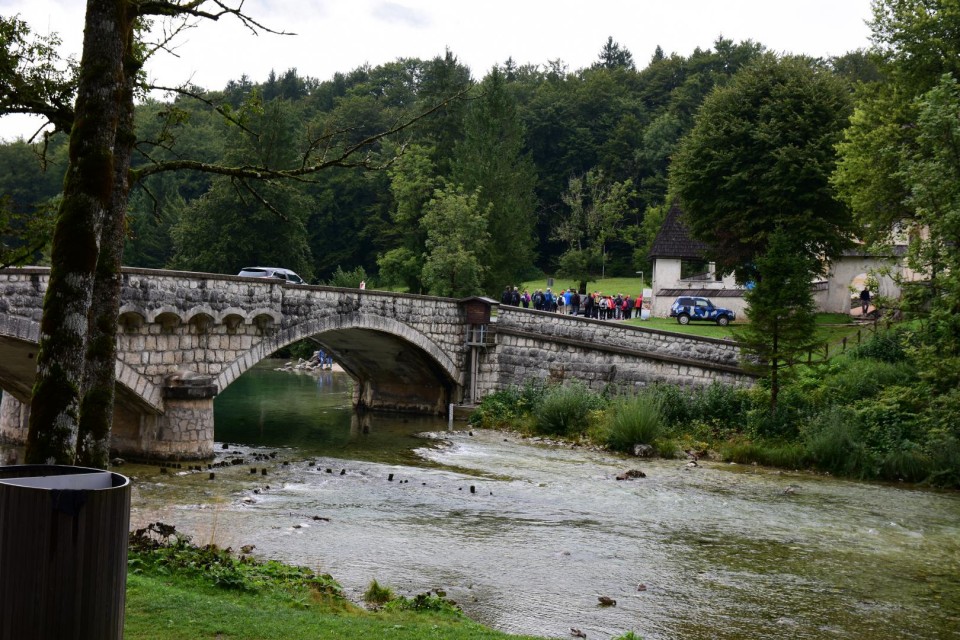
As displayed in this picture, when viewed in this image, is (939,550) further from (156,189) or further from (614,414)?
(156,189)

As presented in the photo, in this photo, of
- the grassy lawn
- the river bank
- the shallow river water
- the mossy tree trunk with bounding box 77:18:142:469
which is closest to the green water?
the shallow river water

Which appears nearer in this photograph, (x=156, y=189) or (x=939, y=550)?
(x=939, y=550)

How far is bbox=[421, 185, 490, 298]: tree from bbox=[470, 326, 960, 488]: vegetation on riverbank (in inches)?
560

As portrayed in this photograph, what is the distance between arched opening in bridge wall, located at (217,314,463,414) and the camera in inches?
1132

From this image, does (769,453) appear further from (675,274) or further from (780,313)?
(675,274)

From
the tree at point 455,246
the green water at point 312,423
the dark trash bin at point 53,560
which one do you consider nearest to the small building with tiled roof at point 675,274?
the tree at point 455,246

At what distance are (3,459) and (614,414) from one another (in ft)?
48.6

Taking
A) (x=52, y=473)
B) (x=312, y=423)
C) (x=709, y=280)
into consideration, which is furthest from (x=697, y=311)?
(x=52, y=473)

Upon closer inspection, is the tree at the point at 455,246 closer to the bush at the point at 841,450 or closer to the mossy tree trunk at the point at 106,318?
the bush at the point at 841,450

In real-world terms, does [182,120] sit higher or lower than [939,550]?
higher

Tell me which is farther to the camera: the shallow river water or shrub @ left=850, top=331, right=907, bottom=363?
shrub @ left=850, top=331, right=907, bottom=363

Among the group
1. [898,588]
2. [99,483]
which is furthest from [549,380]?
[99,483]

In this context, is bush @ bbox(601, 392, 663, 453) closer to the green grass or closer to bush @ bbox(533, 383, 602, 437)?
bush @ bbox(533, 383, 602, 437)

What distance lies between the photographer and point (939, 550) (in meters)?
14.9
